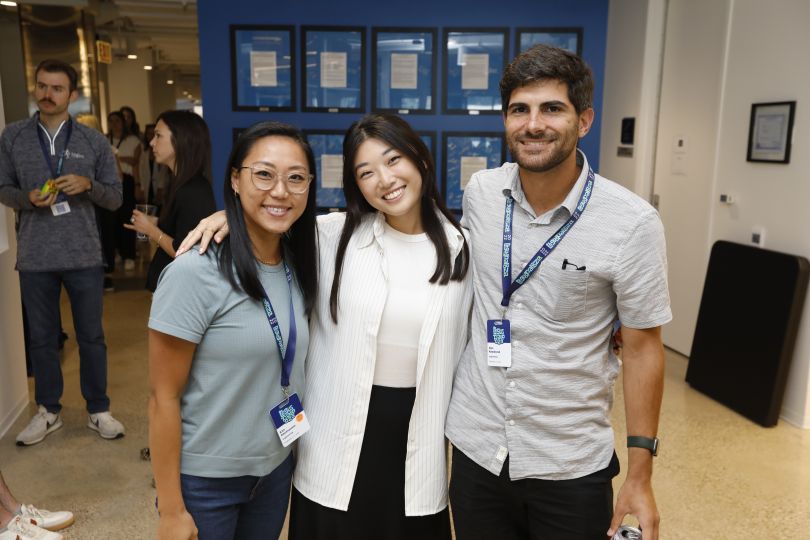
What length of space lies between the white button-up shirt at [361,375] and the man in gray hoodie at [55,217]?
7.43 feet

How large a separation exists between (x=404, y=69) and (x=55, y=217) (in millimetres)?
2337

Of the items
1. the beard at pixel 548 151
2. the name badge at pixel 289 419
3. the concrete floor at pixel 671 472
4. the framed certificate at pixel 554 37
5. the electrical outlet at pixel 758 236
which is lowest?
the concrete floor at pixel 671 472

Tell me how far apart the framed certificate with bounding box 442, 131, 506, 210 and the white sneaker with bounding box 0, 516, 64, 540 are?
302 centimetres

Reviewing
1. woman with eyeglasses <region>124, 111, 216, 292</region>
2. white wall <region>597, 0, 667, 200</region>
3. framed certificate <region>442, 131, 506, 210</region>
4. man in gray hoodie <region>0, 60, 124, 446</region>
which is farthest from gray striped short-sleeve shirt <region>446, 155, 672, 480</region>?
white wall <region>597, 0, 667, 200</region>

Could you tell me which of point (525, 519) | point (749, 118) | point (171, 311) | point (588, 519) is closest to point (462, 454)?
point (525, 519)

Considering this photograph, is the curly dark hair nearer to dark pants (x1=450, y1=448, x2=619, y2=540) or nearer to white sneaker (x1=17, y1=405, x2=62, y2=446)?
dark pants (x1=450, y1=448, x2=619, y2=540)

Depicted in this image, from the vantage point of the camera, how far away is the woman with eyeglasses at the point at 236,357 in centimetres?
146

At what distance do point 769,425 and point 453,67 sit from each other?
3033 millimetres

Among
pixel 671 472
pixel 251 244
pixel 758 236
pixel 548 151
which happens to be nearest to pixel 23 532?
pixel 251 244

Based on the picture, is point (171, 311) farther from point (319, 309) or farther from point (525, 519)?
point (525, 519)

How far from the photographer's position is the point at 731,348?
446cm

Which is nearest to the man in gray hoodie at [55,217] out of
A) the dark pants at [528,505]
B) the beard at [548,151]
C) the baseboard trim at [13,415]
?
the baseboard trim at [13,415]

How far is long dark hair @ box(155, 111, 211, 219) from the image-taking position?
2.85 m

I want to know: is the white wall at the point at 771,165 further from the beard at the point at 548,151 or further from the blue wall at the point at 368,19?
the beard at the point at 548,151
